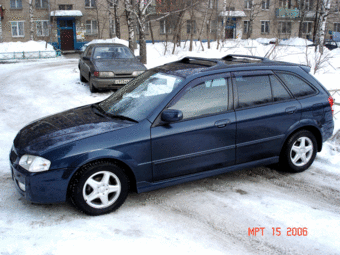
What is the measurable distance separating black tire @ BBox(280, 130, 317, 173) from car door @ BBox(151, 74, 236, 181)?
93cm

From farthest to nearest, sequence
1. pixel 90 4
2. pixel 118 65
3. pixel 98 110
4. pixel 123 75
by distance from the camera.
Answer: pixel 90 4, pixel 118 65, pixel 123 75, pixel 98 110

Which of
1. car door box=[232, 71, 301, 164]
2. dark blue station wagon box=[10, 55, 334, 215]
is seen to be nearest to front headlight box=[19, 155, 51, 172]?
dark blue station wagon box=[10, 55, 334, 215]

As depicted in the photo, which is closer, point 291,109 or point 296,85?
point 291,109

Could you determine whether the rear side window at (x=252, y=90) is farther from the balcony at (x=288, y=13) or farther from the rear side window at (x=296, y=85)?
the balcony at (x=288, y=13)

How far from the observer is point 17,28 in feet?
132

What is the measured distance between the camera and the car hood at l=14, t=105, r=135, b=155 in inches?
152

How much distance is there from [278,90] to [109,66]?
703 centimetres

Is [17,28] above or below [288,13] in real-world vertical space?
below

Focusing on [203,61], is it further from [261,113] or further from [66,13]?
[66,13]

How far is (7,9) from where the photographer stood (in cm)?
3962

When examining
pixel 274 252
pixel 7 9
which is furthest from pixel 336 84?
pixel 7 9

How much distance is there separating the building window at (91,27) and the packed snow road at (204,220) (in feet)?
130

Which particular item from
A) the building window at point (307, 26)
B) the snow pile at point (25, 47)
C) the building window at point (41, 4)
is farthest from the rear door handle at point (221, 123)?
the building window at point (307, 26)

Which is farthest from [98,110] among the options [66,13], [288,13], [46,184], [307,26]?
[307,26]
